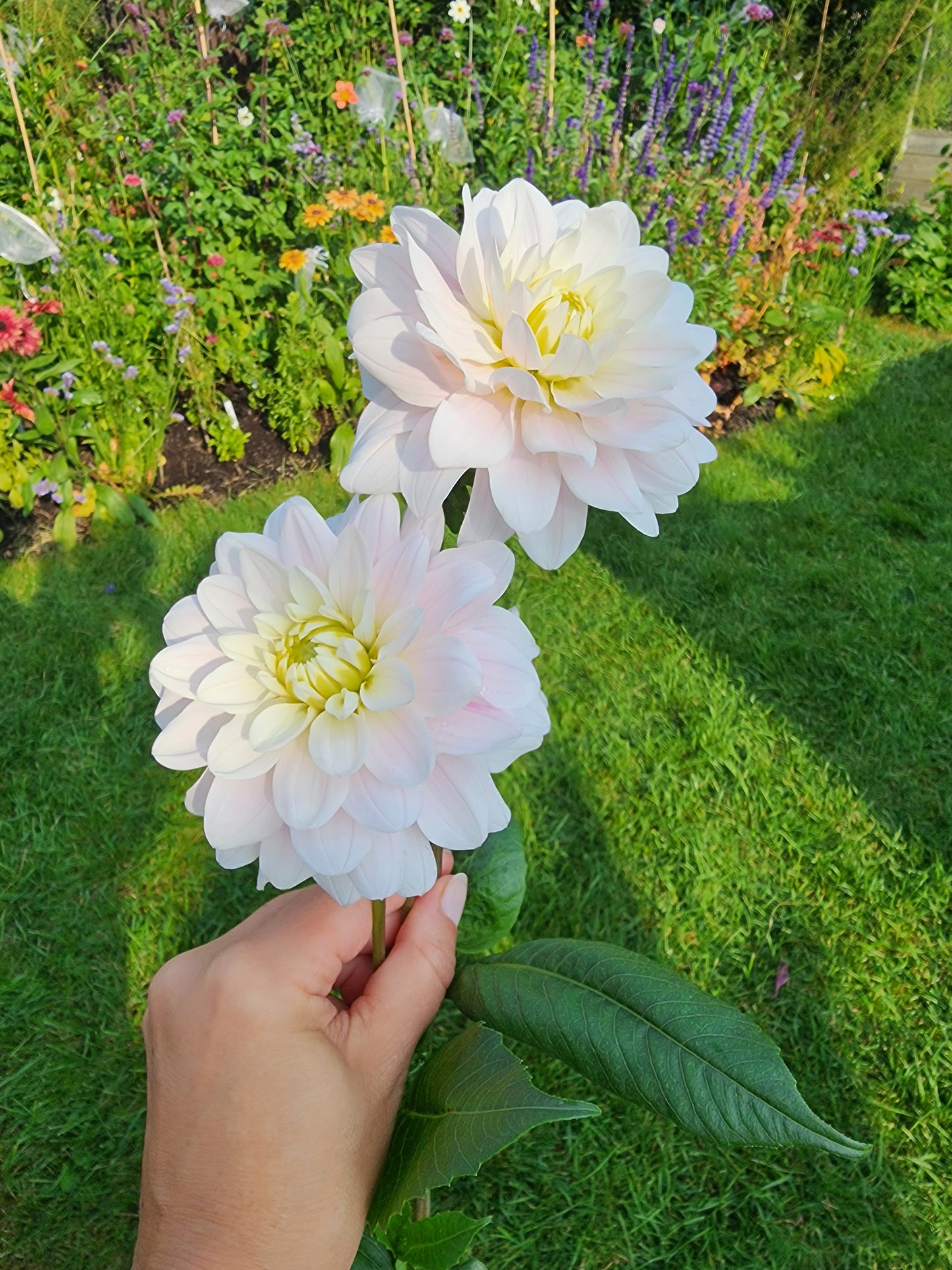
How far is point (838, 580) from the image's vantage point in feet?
9.96

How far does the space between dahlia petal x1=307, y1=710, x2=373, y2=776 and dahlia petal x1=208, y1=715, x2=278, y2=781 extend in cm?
4

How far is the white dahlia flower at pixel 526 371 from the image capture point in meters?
0.71

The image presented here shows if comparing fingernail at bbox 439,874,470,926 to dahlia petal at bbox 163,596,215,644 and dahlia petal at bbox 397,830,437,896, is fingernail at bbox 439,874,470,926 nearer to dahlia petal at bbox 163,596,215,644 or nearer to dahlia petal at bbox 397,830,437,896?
dahlia petal at bbox 397,830,437,896

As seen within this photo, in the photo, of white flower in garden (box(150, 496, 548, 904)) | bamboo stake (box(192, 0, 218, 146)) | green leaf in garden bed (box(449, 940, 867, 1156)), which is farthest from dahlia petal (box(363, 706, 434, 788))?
bamboo stake (box(192, 0, 218, 146))

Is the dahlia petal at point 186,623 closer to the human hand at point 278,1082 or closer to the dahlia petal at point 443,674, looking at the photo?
the dahlia petal at point 443,674

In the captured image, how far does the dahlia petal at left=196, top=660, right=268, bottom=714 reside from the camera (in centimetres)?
72

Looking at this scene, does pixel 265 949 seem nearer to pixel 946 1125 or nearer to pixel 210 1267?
pixel 210 1267

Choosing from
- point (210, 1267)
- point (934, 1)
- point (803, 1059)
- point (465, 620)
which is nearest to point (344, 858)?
point (465, 620)

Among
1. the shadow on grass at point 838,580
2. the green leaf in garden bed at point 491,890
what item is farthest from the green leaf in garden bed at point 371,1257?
the shadow on grass at point 838,580

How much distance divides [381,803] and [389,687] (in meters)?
0.09

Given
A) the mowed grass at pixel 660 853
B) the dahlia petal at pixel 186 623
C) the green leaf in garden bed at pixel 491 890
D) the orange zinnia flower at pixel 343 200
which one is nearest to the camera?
the dahlia petal at pixel 186 623

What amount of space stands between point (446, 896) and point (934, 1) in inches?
250

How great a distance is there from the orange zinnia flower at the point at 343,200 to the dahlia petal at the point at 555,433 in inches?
121

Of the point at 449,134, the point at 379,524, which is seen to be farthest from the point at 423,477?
the point at 449,134
